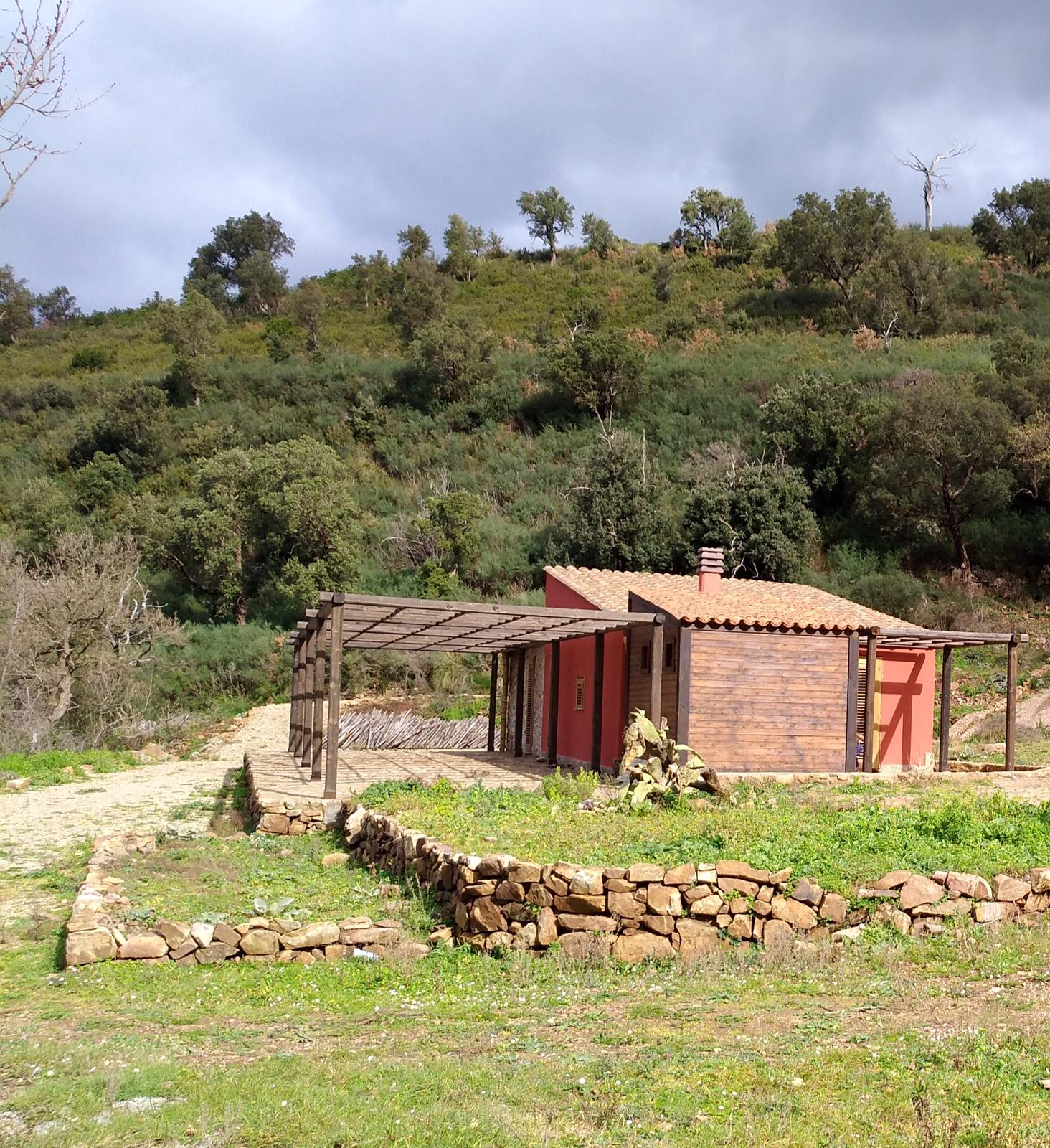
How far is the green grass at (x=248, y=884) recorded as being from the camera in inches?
318

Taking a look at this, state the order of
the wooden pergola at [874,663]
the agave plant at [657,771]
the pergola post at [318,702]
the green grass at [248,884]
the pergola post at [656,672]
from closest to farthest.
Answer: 1. the green grass at [248,884]
2. the agave plant at [657,771]
3. the pergola post at [656,672]
4. the pergola post at [318,702]
5. the wooden pergola at [874,663]

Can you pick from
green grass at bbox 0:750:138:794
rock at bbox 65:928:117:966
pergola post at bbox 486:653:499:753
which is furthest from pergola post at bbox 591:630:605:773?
rock at bbox 65:928:117:966

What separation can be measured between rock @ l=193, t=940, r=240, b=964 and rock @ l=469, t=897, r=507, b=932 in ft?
5.41

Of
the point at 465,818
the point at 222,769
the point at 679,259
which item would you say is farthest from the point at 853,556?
the point at 679,259

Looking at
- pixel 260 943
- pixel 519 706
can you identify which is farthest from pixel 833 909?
pixel 519 706

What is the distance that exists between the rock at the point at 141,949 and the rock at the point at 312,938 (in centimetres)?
37

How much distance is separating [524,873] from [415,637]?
11.0 metres

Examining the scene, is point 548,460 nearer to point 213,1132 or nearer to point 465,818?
point 465,818

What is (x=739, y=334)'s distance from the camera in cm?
4547

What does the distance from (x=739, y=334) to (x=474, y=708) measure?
26.3m

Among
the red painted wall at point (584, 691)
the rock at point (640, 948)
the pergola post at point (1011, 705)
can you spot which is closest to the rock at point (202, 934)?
the rock at point (640, 948)

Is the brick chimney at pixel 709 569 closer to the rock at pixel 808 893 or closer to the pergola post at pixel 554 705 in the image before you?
the pergola post at pixel 554 705

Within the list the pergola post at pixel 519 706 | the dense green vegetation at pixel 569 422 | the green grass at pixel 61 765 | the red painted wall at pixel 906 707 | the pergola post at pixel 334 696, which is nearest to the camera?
the pergola post at pixel 334 696

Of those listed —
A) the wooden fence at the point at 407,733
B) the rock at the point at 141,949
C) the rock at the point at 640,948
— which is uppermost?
the rock at the point at 640,948
